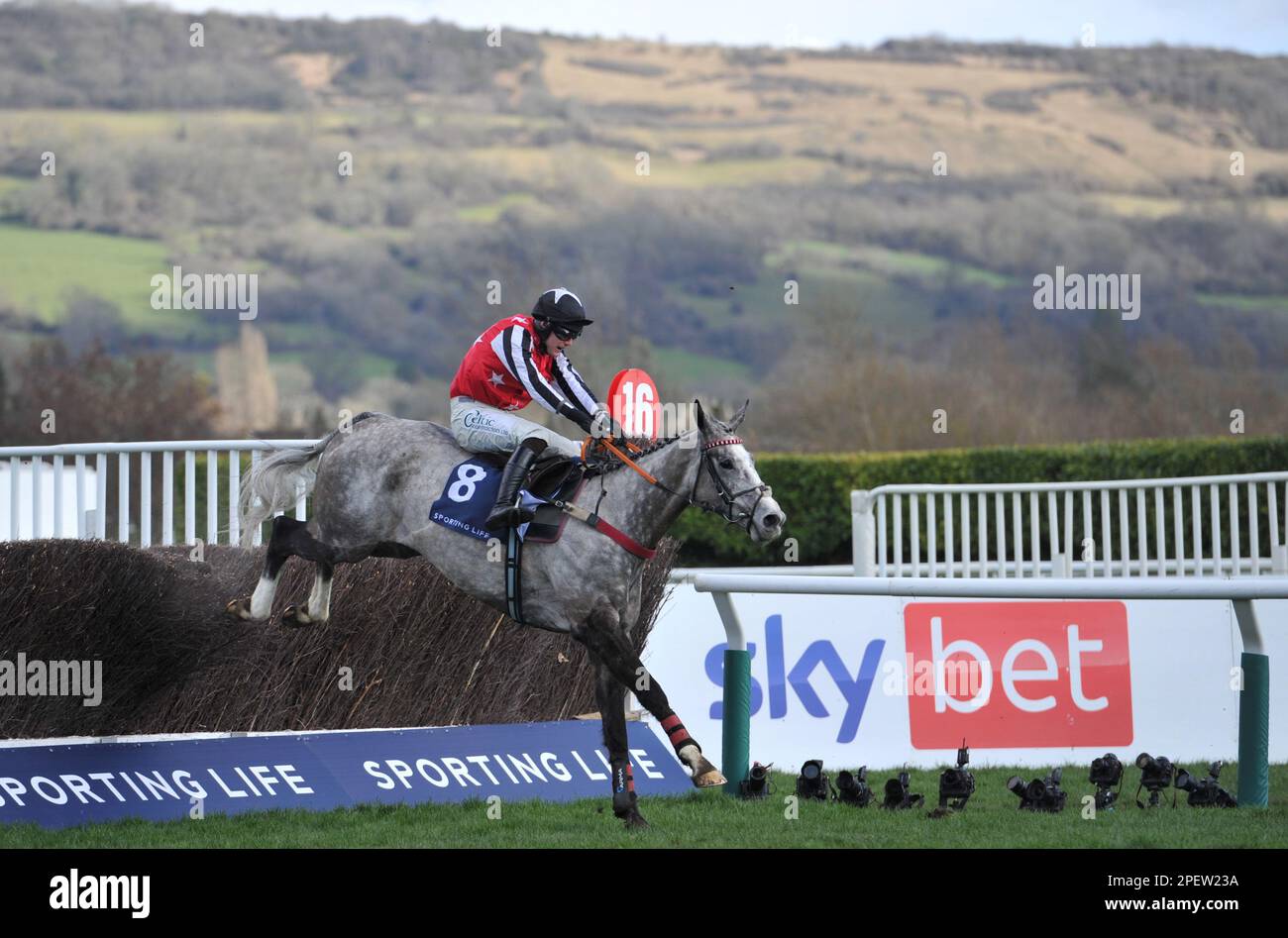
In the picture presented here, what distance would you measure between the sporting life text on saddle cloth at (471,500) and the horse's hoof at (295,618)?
727mm

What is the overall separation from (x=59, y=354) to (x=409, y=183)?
47.9ft

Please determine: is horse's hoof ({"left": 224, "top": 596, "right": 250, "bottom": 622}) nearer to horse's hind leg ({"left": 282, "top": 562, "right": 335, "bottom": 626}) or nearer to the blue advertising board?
horse's hind leg ({"left": 282, "top": 562, "right": 335, "bottom": 626})

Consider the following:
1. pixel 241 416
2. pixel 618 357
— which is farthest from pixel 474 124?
pixel 618 357

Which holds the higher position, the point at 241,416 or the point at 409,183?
the point at 409,183

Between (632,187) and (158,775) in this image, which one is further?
(632,187)

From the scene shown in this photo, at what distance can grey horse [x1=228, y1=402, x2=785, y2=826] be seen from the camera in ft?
21.1

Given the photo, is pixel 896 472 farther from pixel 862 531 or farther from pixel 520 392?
pixel 520 392

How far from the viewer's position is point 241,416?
38906 millimetres

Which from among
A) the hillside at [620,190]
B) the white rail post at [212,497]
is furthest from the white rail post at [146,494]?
the hillside at [620,190]

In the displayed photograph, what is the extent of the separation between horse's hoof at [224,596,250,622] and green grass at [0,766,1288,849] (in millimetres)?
861

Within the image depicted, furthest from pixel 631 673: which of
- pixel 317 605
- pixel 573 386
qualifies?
pixel 317 605

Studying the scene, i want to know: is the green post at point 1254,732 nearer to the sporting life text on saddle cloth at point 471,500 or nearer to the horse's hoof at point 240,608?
the sporting life text on saddle cloth at point 471,500

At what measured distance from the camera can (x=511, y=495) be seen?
6.57 metres
